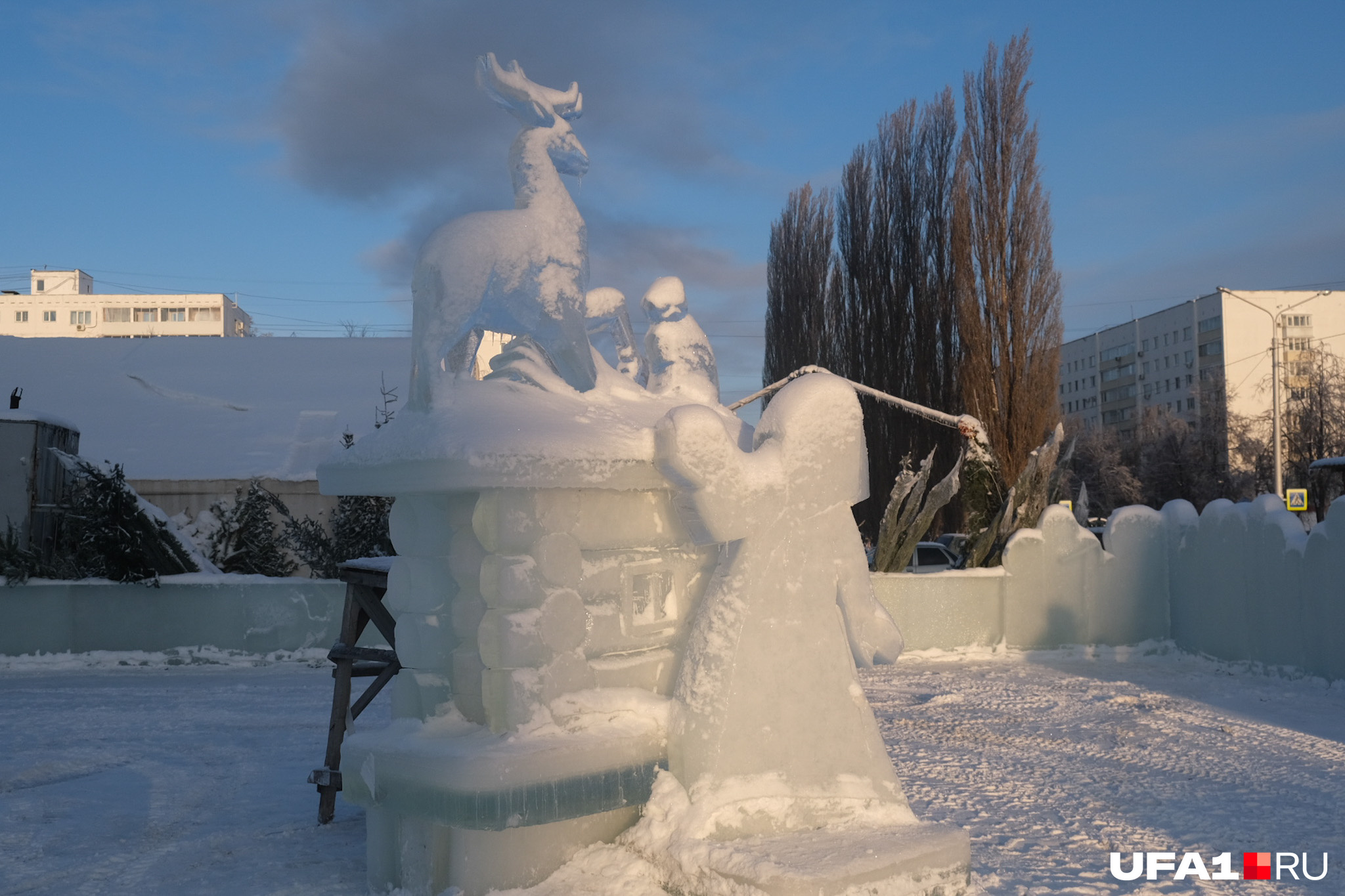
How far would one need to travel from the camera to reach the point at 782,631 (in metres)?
3.50

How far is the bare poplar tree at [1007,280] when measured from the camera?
18.4m

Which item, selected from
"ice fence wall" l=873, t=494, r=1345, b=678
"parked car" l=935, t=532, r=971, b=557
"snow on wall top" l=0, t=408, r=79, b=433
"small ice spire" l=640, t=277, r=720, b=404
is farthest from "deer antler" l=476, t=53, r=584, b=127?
"snow on wall top" l=0, t=408, r=79, b=433

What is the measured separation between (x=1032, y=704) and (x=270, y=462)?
12.0m

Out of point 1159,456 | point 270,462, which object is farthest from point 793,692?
point 1159,456

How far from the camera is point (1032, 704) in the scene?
25.3ft

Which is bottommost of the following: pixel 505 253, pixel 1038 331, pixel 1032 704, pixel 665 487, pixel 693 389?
pixel 1032 704

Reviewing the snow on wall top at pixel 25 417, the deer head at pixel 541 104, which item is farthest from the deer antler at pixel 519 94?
the snow on wall top at pixel 25 417

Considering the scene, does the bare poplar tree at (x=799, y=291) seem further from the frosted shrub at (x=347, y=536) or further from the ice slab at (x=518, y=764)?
the ice slab at (x=518, y=764)

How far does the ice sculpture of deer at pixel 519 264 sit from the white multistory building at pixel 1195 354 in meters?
36.9

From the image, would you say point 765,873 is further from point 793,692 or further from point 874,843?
point 793,692

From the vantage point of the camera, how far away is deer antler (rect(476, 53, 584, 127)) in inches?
155

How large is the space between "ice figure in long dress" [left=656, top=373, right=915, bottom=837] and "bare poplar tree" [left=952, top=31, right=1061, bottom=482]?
15.5 meters

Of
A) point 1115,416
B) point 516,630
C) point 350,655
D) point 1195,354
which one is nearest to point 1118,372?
point 1115,416

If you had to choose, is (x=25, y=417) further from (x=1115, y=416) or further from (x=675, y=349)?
(x=1115, y=416)
